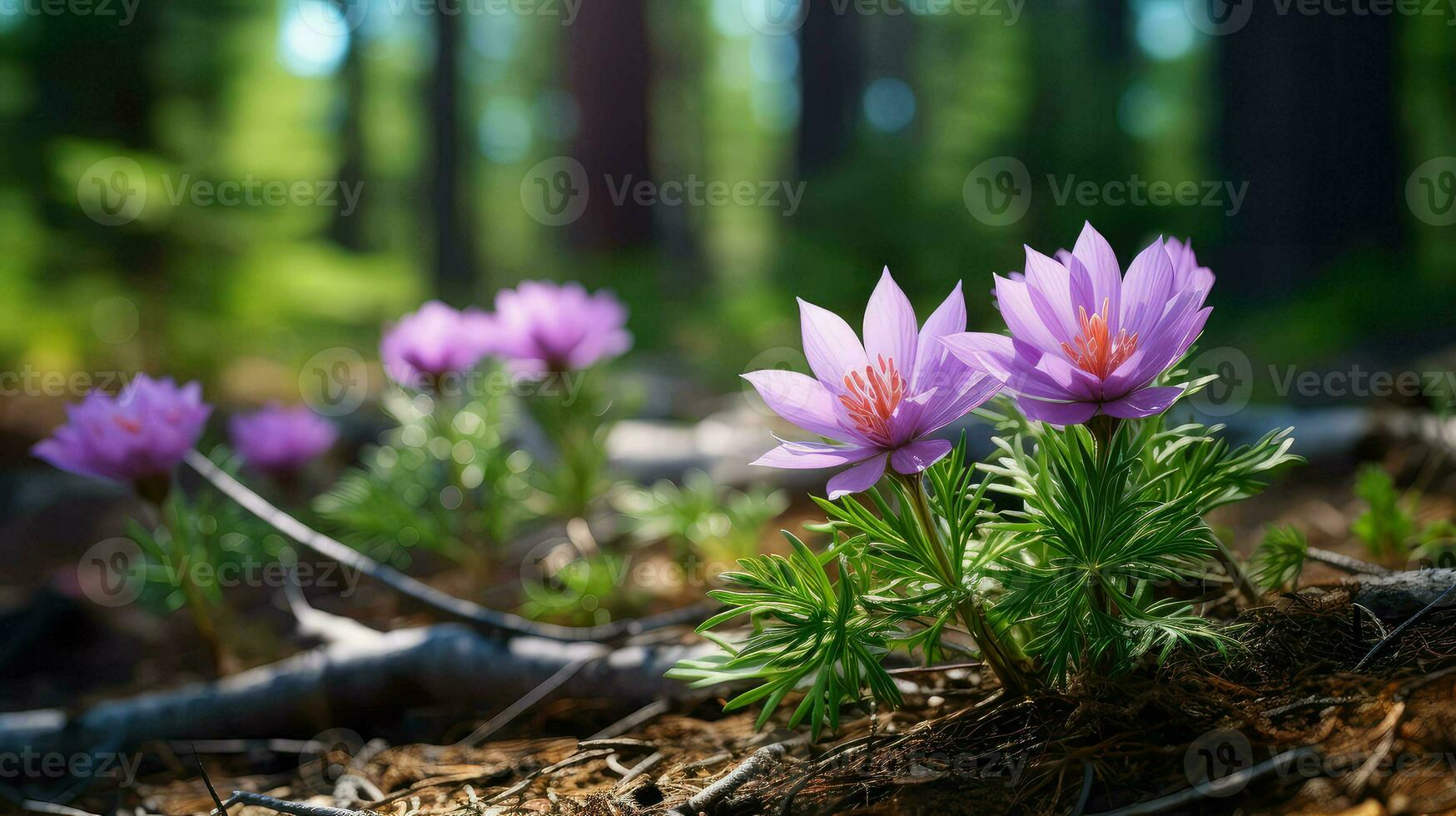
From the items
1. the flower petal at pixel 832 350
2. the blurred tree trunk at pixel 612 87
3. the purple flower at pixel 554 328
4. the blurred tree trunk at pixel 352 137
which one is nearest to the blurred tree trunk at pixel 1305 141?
the blurred tree trunk at pixel 612 87

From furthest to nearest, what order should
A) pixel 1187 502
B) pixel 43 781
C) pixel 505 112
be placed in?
pixel 505 112
pixel 43 781
pixel 1187 502

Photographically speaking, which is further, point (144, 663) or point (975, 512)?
point (144, 663)

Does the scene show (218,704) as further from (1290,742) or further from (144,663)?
(1290,742)

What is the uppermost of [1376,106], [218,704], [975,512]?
[1376,106]

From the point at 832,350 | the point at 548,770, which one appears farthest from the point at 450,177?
the point at 832,350

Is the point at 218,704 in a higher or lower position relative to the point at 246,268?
lower

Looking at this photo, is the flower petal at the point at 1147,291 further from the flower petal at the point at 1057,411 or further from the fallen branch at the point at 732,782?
the fallen branch at the point at 732,782

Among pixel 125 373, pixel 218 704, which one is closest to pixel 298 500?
pixel 218 704

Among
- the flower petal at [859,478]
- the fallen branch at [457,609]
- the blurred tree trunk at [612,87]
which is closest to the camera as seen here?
the flower petal at [859,478]
